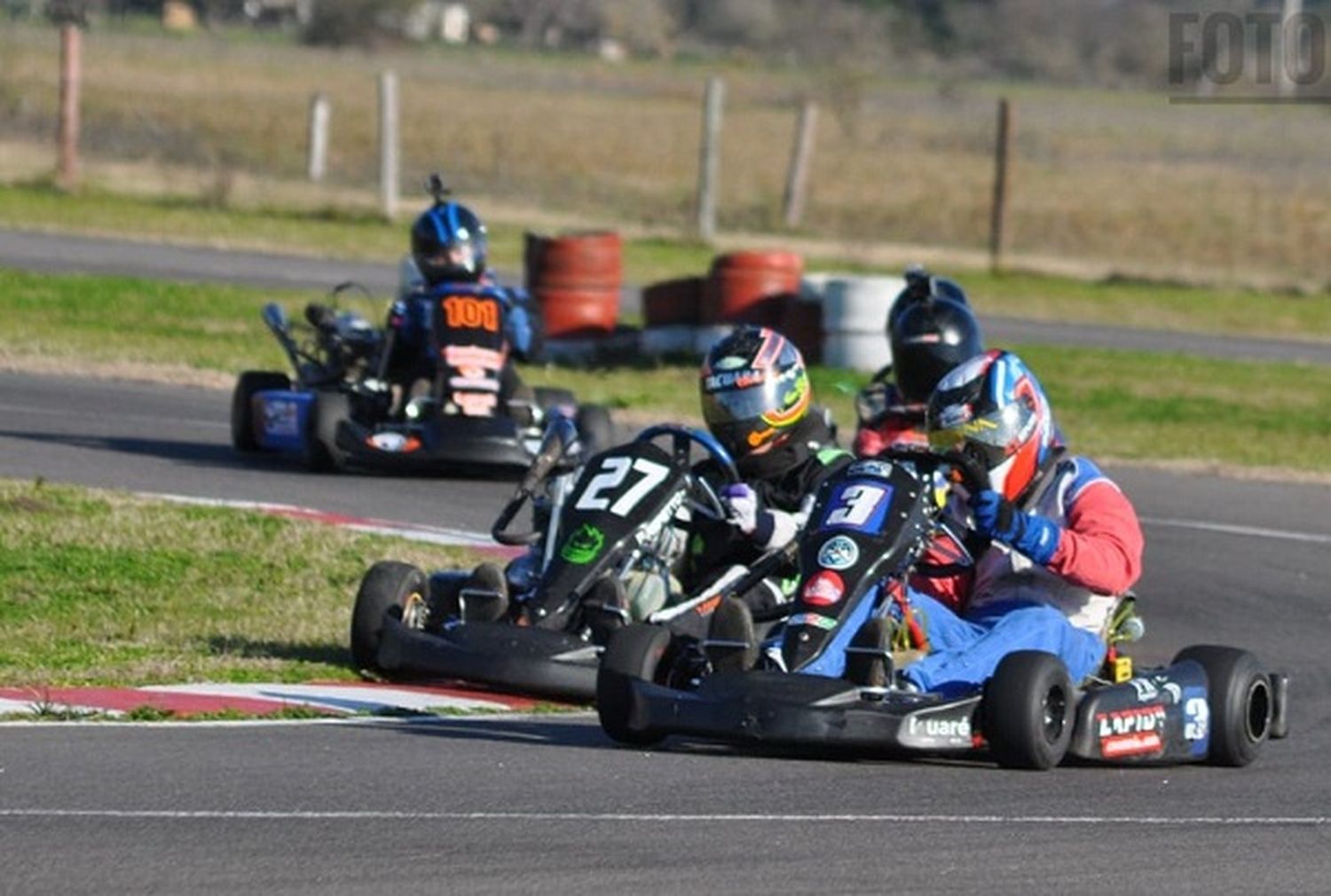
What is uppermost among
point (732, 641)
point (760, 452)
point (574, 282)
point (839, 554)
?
point (574, 282)

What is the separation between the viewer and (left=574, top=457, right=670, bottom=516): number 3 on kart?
9672 mm

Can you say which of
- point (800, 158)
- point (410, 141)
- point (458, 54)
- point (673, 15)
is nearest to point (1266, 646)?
point (800, 158)

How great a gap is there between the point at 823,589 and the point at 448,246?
7.39m

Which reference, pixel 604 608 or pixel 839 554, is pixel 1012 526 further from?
pixel 604 608

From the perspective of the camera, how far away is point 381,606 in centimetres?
974

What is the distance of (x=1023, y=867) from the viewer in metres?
6.54

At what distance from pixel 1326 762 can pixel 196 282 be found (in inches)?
671

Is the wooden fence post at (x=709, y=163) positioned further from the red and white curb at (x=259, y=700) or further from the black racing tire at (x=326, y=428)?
the red and white curb at (x=259, y=700)

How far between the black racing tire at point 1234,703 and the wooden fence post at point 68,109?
2227 cm

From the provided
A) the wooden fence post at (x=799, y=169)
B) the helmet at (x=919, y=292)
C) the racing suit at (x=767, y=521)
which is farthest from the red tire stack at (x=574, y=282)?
the wooden fence post at (x=799, y=169)

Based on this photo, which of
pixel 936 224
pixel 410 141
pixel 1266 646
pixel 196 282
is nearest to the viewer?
pixel 1266 646

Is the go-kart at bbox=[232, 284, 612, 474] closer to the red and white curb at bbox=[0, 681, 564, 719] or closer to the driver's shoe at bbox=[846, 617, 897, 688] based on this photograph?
the red and white curb at bbox=[0, 681, 564, 719]

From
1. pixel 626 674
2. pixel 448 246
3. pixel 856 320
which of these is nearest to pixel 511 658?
pixel 626 674

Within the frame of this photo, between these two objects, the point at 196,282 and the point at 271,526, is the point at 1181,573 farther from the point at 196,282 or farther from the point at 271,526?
the point at 196,282
